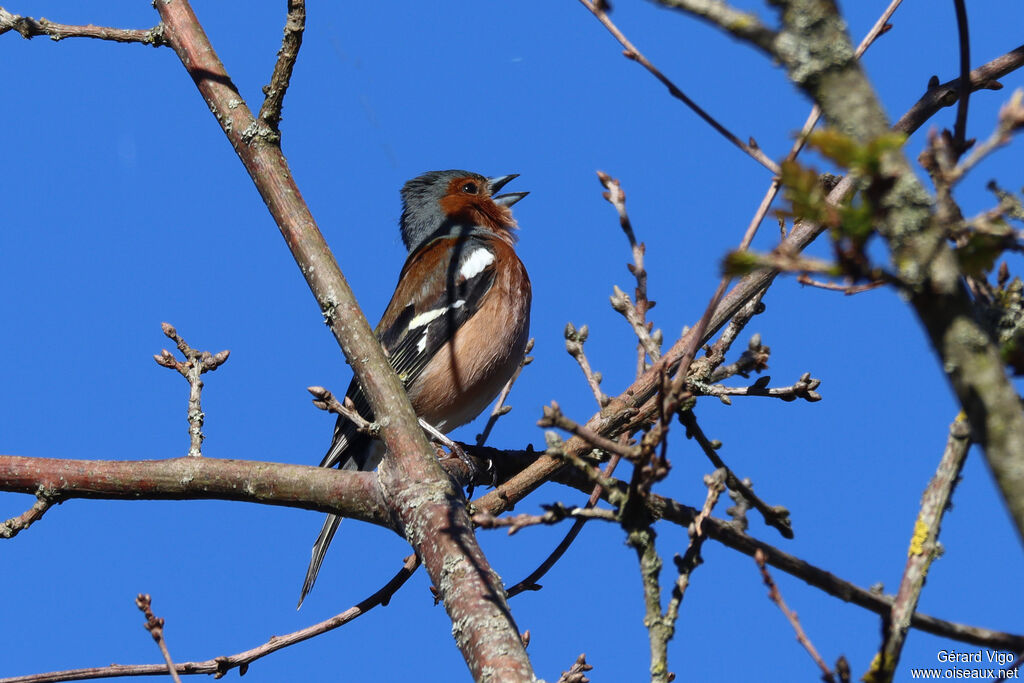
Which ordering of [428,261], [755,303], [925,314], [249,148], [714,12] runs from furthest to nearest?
[428,261] → [249,148] → [755,303] → [714,12] → [925,314]

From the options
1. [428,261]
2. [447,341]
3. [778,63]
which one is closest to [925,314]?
[778,63]

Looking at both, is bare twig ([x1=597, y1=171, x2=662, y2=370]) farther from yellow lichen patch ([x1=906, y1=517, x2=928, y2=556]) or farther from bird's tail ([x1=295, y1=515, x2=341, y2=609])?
bird's tail ([x1=295, y1=515, x2=341, y2=609])

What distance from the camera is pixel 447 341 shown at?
276 inches

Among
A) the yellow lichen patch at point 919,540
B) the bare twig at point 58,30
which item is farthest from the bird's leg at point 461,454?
the yellow lichen patch at point 919,540

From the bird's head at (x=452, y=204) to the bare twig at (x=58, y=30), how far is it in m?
4.28

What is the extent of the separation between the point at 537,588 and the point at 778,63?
2.74 meters

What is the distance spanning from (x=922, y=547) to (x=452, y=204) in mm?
6766

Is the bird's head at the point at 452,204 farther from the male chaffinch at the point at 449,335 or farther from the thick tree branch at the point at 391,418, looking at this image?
the thick tree branch at the point at 391,418

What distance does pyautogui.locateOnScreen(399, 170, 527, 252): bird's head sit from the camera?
27.5ft

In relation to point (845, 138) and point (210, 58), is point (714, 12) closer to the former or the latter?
point (845, 138)

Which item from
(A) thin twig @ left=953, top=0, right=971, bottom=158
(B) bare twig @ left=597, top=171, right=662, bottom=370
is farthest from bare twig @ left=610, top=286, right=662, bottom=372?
(A) thin twig @ left=953, top=0, right=971, bottom=158

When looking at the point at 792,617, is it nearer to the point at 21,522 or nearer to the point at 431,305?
the point at 21,522

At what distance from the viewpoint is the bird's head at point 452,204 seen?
839cm

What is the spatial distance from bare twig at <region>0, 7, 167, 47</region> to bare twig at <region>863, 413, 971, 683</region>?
11.8 ft
